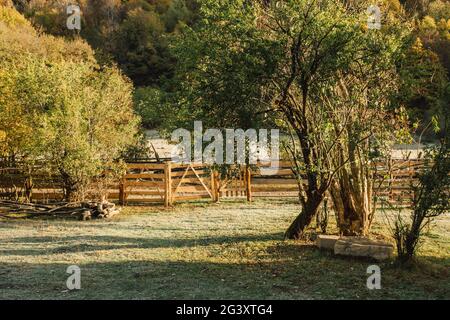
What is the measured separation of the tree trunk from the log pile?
6340 mm

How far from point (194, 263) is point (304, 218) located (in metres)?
3.19

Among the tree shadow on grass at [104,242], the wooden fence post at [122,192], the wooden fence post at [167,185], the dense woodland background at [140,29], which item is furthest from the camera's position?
the dense woodland background at [140,29]

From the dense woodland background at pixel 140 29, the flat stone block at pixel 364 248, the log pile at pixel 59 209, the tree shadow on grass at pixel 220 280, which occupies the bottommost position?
the tree shadow on grass at pixel 220 280

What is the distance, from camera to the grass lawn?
727cm

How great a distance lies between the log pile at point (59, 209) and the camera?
1443cm

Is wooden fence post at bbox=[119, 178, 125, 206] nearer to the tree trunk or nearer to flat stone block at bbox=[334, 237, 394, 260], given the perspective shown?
the tree trunk

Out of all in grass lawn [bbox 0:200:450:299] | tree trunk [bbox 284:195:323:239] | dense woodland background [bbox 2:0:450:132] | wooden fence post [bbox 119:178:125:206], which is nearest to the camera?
grass lawn [bbox 0:200:450:299]

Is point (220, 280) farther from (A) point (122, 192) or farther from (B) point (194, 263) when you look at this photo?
(A) point (122, 192)

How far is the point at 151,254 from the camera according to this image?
32.0ft

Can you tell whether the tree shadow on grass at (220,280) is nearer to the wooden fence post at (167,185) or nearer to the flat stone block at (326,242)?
the flat stone block at (326,242)

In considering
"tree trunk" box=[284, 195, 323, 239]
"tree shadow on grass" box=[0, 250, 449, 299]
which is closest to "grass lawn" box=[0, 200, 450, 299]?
"tree shadow on grass" box=[0, 250, 449, 299]

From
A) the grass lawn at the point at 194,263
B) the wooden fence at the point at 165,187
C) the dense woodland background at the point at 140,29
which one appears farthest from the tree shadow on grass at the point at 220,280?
the dense woodland background at the point at 140,29

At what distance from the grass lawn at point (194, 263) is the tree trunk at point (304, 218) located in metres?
0.41

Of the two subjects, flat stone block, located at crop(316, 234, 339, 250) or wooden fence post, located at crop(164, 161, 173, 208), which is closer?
flat stone block, located at crop(316, 234, 339, 250)
